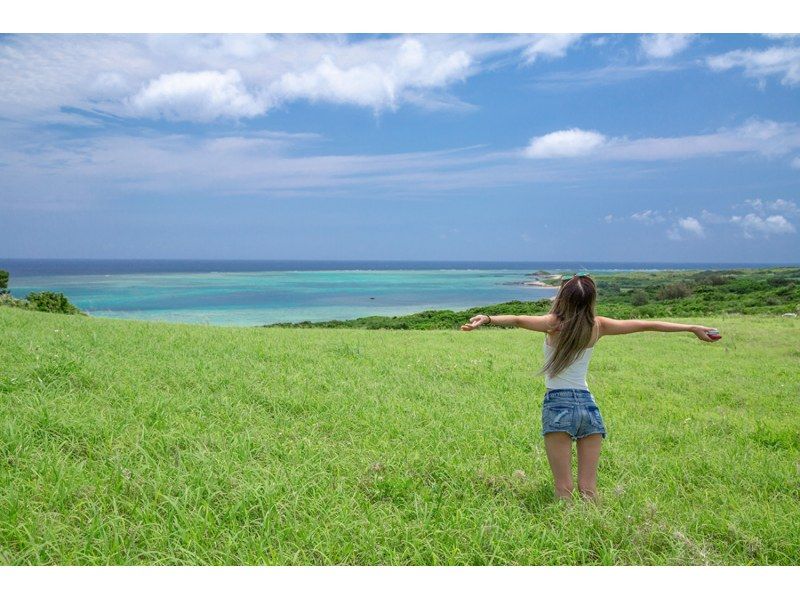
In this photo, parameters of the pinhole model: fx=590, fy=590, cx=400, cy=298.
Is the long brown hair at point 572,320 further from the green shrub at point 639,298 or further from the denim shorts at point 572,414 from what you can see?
the green shrub at point 639,298

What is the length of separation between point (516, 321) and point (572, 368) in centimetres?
55

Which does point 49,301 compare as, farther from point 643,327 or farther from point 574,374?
point 643,327

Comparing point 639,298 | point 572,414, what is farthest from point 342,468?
point 639,298

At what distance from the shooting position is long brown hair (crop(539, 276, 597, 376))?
3.68 metres

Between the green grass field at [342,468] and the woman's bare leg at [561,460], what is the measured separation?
0.59 ft

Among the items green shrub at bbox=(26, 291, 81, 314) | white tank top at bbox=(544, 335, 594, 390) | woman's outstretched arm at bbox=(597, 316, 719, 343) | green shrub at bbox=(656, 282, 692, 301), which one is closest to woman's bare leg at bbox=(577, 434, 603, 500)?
white tank top at bbox=(544, 335, 594, 390)

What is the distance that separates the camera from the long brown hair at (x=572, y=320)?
368cm

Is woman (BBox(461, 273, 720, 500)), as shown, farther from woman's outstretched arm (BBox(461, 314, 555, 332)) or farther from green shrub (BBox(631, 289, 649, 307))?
green shrub (BBox(631, 289, 649, 307))

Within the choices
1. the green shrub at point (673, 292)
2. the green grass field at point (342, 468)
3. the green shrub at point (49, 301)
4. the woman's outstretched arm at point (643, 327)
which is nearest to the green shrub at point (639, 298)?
the green shrub at point (673, 292)

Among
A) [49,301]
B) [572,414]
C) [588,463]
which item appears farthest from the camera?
[49,301]

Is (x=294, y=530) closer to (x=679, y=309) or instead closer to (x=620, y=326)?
(x=620, y=326)

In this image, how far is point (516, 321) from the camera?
3504 millimetres

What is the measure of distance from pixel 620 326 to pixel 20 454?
419 centimetres

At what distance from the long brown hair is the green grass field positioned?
93 cm
